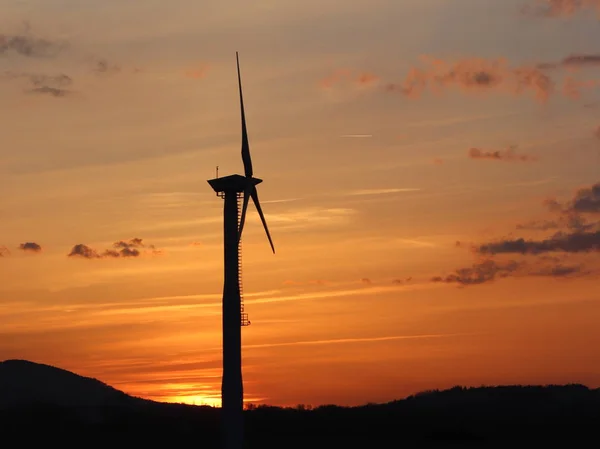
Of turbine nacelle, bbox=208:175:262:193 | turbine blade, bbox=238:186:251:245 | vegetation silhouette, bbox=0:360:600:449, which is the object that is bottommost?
vegetation silhouette, bbox=0:360:600:449

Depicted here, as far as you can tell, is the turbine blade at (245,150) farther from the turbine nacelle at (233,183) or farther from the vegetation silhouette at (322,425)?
the vegetation silhouette at (322,425)

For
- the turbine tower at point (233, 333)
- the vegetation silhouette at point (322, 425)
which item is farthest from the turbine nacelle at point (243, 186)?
the vegetation silhouette at point (322, 425)

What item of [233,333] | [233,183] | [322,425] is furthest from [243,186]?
[322,425]

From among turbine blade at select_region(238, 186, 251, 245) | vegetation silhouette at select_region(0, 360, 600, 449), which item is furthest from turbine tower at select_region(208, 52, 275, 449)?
vegetation silhouette at select_region(0, 360, 600, 449)

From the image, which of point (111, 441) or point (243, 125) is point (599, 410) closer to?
point (111, 441)

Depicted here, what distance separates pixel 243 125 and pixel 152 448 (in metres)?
51.7

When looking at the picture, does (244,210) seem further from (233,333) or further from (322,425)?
(322,425)

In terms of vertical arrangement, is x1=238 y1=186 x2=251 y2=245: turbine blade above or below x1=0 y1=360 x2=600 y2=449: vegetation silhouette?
above

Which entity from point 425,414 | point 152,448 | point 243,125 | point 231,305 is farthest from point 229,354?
point 425,414

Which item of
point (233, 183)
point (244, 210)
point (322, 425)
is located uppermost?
point (233, 183)

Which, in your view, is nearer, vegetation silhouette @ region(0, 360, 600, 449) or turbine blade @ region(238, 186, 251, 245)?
turbine blade @ region(238, 186, 251, 245)

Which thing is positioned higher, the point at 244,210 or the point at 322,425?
Result: the point at 244,210

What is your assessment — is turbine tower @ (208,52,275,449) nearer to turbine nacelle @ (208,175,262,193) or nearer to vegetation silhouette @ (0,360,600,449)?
turbine nacelle @ (208,175,262,193)

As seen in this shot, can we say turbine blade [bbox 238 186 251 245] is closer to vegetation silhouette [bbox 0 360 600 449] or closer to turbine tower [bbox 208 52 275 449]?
turbine tower [bbox 208 52 275 449]
